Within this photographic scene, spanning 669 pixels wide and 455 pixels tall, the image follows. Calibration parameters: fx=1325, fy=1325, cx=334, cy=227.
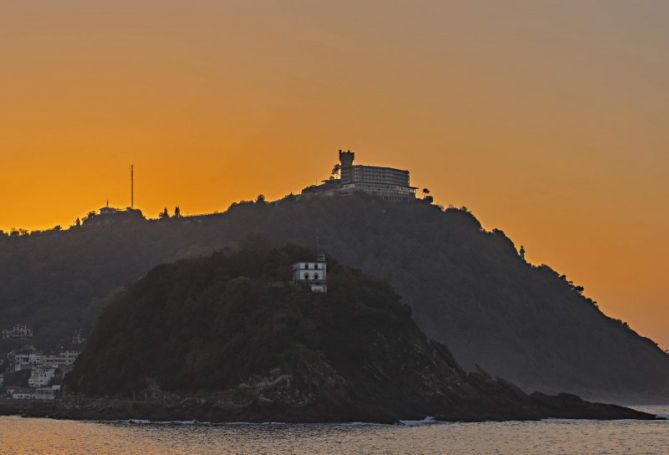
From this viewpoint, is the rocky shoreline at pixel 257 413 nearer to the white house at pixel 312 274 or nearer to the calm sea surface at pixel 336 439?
the calm sea surface at pixel 336 439

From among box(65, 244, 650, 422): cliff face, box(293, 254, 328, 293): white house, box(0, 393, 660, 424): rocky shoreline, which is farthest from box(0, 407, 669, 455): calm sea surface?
box(293, 254, 328, 293): white house

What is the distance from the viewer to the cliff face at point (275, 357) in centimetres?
14338

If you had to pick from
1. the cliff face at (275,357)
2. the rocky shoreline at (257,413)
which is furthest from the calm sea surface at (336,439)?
the cliff face at (275,357)

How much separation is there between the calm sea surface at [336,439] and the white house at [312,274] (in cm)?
2754

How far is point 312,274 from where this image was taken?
539 feet

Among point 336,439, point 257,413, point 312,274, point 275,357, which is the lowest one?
point 336,439

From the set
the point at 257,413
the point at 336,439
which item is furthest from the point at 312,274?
the point at 336,439

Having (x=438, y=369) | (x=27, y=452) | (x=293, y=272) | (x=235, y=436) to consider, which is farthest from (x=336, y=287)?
(x=27, y=452)

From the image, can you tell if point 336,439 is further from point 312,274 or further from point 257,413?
point 312,274

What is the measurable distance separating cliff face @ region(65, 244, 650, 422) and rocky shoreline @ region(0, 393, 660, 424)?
0.60 ft

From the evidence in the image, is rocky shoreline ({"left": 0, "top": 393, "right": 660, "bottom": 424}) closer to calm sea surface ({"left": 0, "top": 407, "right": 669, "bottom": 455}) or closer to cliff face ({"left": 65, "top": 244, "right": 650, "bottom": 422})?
cliff face ({"left": 65, "top": 244, "right": 650, "bottom": 422})

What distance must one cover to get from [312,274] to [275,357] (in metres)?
21.2

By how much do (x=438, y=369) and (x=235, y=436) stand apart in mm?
38413

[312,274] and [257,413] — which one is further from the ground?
[312,274]
